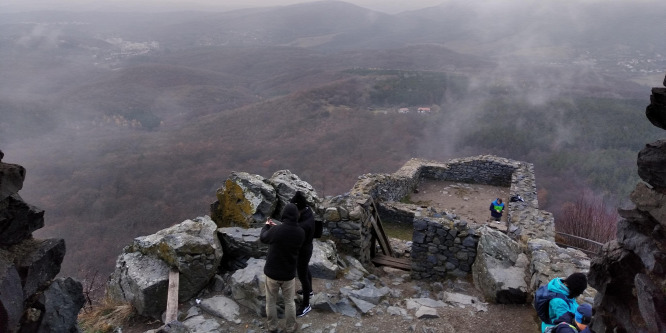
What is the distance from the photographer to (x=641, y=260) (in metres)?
4.09

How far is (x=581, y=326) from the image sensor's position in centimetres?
559

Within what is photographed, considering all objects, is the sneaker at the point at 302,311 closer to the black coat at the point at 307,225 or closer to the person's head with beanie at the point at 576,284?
the black coat at the point at 307,225

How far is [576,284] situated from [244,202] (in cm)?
696

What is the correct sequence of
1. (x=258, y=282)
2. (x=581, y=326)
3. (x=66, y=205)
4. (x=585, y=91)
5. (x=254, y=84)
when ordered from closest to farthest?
(x=581, y=326) < (x=258, y=282) < (x=66, y=205) < (x=585, y=91) < (x=254, y=84)

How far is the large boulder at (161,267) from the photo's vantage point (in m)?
7.52

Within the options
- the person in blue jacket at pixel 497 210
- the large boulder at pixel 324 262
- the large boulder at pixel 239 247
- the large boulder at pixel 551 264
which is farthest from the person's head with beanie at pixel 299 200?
the person in blue jacket at pixel 497 210

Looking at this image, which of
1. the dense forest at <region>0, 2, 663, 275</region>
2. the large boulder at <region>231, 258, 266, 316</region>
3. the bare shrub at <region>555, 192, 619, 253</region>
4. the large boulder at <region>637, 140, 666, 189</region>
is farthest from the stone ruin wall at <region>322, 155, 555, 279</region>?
the dense forest at <region>0, 2, 663, 275</region>

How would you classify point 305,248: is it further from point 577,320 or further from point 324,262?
point 577,320

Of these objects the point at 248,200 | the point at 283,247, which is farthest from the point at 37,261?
the point at 248,200

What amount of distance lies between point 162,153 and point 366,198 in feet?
198

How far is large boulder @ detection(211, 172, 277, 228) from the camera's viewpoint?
381 inches

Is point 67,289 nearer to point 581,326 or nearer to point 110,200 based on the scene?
point 581,326

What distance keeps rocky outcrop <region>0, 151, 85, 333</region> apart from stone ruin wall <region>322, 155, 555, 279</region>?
6612 millimetres

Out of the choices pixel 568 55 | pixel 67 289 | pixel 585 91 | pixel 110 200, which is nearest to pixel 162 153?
pixel 110 200
